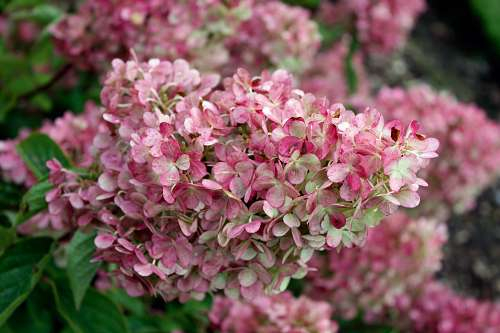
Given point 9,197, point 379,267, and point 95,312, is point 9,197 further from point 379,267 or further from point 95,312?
point 379,267

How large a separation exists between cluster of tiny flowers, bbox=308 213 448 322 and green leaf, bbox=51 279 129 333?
610 millimetres

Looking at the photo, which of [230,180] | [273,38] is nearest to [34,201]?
[230,180]

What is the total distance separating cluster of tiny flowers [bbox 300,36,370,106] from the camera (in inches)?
88.5

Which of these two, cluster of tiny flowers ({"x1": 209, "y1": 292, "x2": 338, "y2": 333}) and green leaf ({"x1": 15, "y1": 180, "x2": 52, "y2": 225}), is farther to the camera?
cluster of tiny flowers ({"x1": 209, "y1": 292, "x2": 338, "y2": 333})

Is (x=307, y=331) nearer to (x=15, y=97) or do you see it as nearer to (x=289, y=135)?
(x=289, y=135)

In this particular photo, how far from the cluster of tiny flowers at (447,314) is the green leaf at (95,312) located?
2.63 feet

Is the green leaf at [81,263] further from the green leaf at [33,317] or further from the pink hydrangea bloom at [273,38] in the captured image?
the pink hydrangea bloom at [273,38]

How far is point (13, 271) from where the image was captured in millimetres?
1121

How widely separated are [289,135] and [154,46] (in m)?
0.70

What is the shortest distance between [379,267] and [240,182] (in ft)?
2.89

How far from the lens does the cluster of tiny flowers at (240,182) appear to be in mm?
871

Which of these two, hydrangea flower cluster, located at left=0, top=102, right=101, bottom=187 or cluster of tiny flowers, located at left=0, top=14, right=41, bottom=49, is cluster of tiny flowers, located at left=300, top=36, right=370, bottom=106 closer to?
cluster of tiny flowers, located at left=0, top=14, right=41, bottom=49

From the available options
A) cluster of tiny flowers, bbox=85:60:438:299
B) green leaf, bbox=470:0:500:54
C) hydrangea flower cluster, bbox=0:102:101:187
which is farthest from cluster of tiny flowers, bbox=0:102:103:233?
green leaf, bbox=470:0:500:54

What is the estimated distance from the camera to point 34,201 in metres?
1.12
